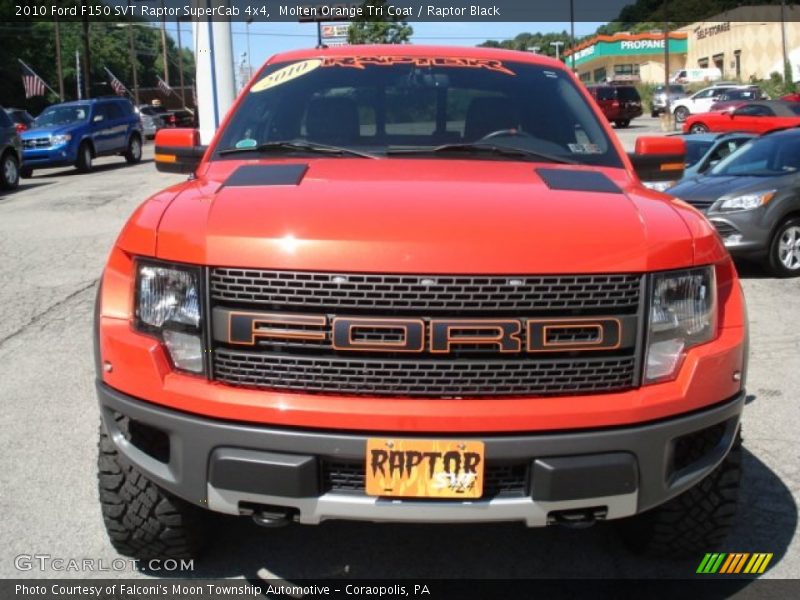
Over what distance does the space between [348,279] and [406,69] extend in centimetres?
207

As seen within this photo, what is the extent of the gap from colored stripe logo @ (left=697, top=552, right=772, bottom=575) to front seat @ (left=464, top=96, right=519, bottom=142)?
1.92 m

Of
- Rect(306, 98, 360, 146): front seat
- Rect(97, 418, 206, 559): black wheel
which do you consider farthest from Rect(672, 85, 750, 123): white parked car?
Rect(97, 418, 206, 559): black wheel

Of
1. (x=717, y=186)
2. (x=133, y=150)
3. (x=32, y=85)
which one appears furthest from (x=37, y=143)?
(x=32, y=85)

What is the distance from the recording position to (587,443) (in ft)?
8.11

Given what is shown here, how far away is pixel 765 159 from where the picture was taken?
9.67m

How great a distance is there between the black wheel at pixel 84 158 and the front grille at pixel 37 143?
0.74 meters

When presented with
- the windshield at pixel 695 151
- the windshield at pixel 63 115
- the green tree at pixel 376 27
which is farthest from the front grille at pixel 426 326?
the green tree at pixel 376 27

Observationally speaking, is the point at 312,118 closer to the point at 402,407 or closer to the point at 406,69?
the point at 406,69

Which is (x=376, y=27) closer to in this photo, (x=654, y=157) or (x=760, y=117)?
(x=760, y=117)

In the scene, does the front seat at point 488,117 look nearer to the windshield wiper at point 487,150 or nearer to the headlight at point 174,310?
the windshield wiper at point 487,150

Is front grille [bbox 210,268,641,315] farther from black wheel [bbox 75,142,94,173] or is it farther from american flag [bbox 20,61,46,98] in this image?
american flag [bbox 20,61,46,98]

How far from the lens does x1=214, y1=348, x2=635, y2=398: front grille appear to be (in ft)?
8.23

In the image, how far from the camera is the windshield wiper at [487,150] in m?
3.60

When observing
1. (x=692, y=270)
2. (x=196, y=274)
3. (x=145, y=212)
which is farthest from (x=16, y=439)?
(x=692, y=270)
